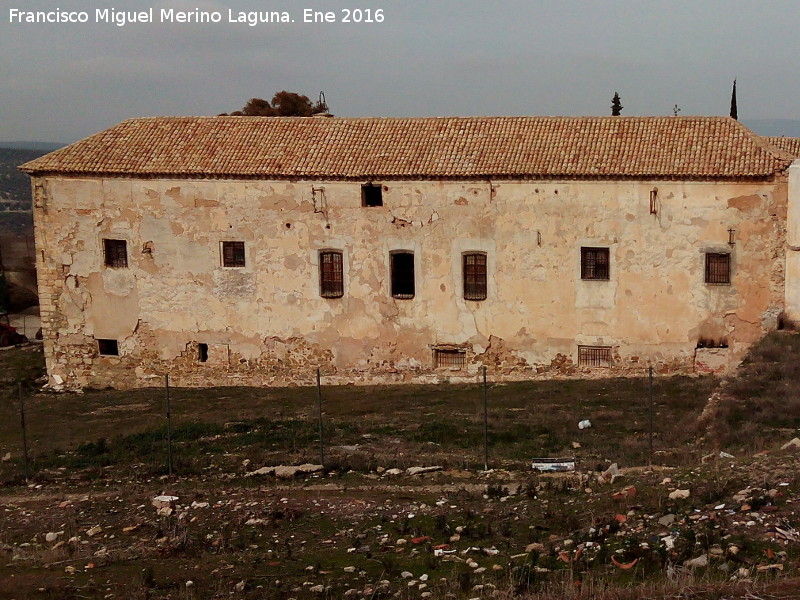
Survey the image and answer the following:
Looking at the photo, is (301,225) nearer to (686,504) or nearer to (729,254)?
(729,254)

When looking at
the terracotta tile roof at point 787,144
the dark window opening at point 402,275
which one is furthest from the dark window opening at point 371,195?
the terracotta tile roof at point 787,144

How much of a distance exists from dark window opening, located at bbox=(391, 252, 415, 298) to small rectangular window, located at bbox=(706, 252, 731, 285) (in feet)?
21.1

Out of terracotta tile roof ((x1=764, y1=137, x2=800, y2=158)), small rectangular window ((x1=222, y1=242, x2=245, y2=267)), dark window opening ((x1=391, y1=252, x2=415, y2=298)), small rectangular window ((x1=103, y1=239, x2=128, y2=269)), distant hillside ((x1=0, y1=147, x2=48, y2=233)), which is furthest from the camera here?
distant hillside ((x1=0, y1=147, x2=48, y2=233))

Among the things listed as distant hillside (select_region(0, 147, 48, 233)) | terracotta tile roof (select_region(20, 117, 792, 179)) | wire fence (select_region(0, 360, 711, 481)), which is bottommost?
wire fence (select_region(0, 360, 711, 481))

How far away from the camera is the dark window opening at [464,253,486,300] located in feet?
75.3

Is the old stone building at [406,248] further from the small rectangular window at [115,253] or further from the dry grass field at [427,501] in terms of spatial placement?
the dry grass field at [427,501]

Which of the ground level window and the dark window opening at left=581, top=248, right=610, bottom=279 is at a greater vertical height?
the dark window opening at left=581, top=248, right=610, bottom=279

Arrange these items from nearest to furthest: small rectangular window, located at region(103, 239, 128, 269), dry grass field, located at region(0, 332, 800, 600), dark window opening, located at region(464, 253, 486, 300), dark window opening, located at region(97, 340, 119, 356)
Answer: dry grass field, located at region(0, 332, 800, 600) < dark window opening, located at region(464, 253, 486, 300) < small rectangular window, located at region(103, 239, 128, 269) < dark window opening, located at region(97, 340, 119, 356)

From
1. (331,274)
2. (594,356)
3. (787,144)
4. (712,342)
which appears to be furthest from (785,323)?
(331,274)

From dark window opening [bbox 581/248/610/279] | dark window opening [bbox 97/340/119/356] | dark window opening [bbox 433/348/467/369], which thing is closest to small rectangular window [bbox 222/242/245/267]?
dark window opening [bbox 97/340/119/356]

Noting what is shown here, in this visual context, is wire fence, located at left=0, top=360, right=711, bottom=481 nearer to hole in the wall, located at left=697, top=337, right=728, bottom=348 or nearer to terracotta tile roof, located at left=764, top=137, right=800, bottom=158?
hole in the wall, located at left=697, top=337, right=728, bottom=348

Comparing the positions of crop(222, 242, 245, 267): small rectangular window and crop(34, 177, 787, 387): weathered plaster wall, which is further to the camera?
crop(222, 242, 245, 267): small rectangular window

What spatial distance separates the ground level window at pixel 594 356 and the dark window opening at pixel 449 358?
2.60 meters

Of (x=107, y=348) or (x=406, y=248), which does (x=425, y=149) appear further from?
(x=107, y=348)
